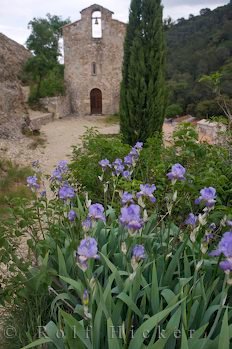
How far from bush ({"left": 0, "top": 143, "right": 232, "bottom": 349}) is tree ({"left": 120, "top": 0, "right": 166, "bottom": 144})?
17.1 feet

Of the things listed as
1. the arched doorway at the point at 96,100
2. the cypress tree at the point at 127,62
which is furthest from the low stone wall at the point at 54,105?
the cypress tree at the point at 127,62

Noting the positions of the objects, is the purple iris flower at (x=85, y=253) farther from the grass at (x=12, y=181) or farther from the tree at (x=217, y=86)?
the grass at (x=12, y=181)

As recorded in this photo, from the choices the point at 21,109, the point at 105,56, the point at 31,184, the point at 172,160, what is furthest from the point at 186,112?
the point at 31,184

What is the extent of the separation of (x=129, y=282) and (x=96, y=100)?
17.2 m

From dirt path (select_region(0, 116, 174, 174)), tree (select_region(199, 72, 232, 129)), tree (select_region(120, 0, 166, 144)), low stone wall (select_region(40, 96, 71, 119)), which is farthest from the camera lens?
low stone wall (select_region(40, 96, 71, 119))

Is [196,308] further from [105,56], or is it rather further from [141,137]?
[105,56]

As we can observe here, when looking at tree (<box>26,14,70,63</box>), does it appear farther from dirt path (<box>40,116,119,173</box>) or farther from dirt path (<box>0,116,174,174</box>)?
dirt path (<box>0,116,174,174</box>)

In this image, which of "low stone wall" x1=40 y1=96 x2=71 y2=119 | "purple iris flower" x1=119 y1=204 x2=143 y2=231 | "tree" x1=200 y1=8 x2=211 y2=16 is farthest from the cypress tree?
"tree" x1=200 y1=8 x2=211 y2=16

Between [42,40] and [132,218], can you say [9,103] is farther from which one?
[132,218]

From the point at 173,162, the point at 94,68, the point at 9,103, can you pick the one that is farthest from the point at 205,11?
the point at 173,162

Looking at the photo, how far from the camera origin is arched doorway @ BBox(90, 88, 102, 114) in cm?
1819

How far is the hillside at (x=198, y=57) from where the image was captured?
684 inches

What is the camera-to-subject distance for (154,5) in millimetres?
8031

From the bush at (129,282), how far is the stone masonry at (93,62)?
15392 millimetres
